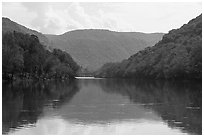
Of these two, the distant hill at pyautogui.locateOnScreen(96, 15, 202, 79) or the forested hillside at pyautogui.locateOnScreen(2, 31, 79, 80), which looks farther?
the distant hill at pyautogui.locateOnScreen(96, 15, 202, 79)

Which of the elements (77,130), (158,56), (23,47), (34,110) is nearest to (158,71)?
(158,56)

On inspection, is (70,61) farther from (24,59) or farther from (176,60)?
(24,59)

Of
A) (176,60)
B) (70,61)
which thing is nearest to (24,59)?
(176,60)

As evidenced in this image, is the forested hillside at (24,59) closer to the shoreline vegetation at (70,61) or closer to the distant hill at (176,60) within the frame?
the shoreline vegetation at (70,61)

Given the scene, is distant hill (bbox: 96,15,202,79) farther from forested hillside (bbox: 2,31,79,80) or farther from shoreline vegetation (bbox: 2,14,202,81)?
forested hillside (bbox: 2,31,79,80)

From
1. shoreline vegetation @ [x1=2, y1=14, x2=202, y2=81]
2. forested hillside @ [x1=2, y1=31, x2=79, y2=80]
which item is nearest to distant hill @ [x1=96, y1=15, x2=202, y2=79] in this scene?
shoreline vegetation @ [x1=2, y1=14, x2=202, y2=81]

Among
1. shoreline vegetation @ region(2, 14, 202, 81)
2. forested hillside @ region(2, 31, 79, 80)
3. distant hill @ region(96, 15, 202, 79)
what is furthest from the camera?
distant hill @ region(96, 15, 202, 79)

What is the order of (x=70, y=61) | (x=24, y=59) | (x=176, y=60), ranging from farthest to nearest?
(x=70, y=61) → (x=176, y=60) → (x=24, y=59)

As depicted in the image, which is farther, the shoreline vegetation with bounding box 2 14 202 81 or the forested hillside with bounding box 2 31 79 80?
the shoreline vegetation with bounding box 2 14 202 81

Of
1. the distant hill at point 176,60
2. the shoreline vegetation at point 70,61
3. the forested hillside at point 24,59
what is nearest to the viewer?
the forested hillside at point 24,59

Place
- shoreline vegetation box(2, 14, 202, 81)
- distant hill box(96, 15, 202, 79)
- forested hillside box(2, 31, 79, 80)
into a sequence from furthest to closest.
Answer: distant hill box(96, 15, 202, 79) < shoreline vegetation box(2, 14, 202, 81) < forested hillside box(2, 31, 79, 80)

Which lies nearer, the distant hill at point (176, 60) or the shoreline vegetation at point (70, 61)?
the shoreline vegetation at point (70, 61)

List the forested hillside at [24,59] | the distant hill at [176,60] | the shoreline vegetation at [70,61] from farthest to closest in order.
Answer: the distant hill at [176,60] → the shoreline vegetation at [70,61] → the forested hillside at [24,59]

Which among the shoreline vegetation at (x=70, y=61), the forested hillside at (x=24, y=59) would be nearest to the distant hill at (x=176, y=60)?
the shoreline vegetation at (x=70, y=61)
